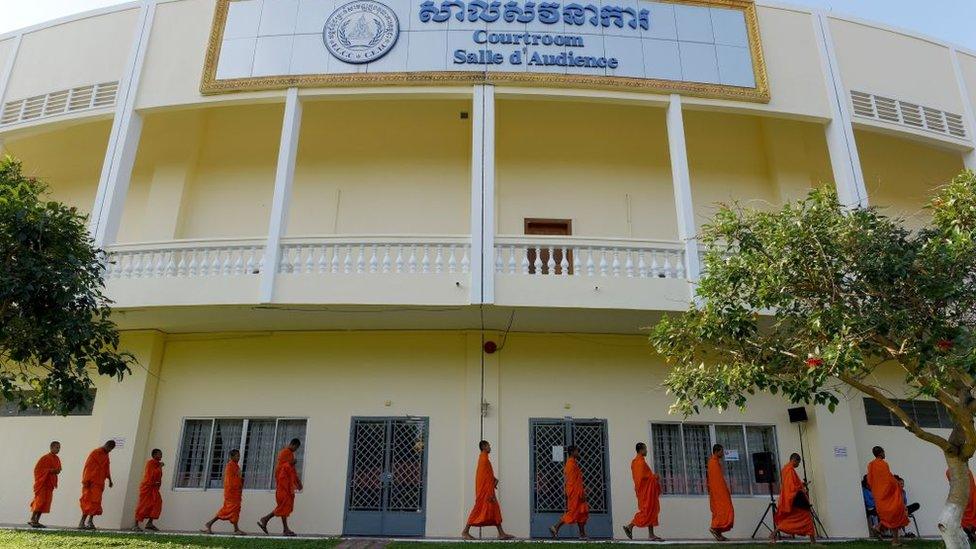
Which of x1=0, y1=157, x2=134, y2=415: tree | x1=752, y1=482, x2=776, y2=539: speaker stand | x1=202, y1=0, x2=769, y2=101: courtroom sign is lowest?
x1=752, y1=482, x2=776, y2=539: speaker stand

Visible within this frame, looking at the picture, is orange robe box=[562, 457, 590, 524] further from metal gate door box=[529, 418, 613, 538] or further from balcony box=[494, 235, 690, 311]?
balcony box=[494, 235, 690, 311]

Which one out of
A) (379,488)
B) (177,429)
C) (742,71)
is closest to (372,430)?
(379,488)

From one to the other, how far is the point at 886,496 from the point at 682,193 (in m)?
4.78

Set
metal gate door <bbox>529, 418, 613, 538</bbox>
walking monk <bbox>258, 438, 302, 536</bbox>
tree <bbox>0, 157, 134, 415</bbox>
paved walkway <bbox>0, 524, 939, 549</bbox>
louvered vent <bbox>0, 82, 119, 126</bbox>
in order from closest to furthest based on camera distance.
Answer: tree <bbox>0, 157, 134, 415</bbox>, paved walkway <bbox>0, 524, 939, 549</bbox>, walking monk <bbox>258, 438, 302, 536</bbox>, metal gate door <bbox>529, 418, 613, 538</bbox>, louvered vent <bbox>0, 82, 119, 126</bbox>

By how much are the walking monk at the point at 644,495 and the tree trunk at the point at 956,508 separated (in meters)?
3.59

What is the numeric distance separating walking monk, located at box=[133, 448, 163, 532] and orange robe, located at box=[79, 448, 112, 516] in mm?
488

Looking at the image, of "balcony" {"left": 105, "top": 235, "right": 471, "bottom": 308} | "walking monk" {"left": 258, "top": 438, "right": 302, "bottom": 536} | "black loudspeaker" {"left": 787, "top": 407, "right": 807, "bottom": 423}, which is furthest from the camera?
"black loudspeaker" {"left": 787, "top": 407, "right": 807, "bottom": 423}

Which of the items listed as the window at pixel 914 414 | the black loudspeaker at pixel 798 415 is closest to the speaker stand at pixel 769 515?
the black loudspeaker at pixel 798 415

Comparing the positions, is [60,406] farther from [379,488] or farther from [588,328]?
[588,328]

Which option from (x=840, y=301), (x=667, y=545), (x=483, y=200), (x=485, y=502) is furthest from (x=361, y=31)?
(x=667, y=545)

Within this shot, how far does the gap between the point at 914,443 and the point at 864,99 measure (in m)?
5.39

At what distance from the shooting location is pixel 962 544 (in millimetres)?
5141

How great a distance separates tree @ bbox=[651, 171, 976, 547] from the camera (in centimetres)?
523

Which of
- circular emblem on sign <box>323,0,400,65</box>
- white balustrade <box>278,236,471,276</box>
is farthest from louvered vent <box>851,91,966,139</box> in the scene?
circular emblem on sign <box>323,0,400,65</box>
